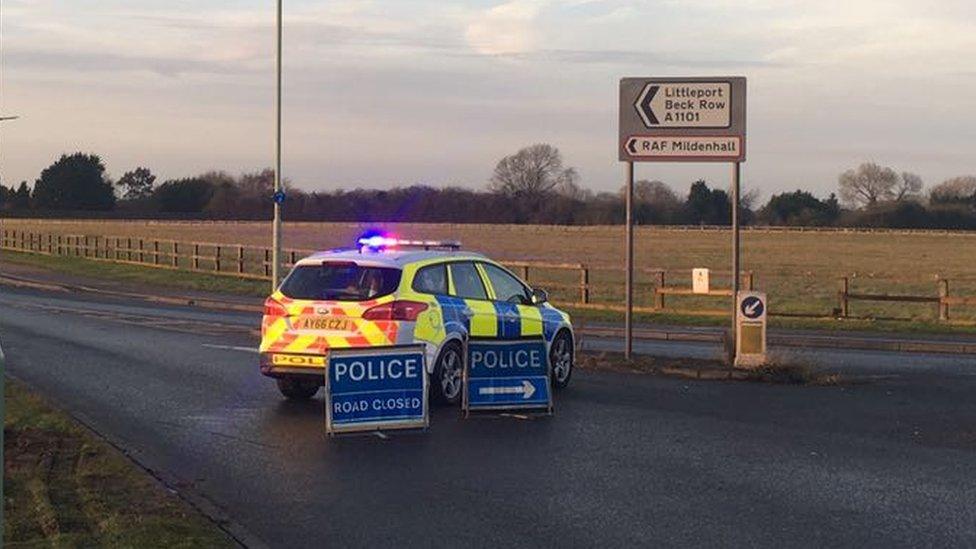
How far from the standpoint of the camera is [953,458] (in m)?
9.88

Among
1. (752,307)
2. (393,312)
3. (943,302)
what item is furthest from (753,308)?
(943,302)

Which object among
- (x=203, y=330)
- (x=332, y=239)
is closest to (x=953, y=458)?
(x=203, y=330)

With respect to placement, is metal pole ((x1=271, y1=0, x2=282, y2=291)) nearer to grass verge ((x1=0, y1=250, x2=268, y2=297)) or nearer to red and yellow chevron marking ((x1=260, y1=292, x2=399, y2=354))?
grass verge ((x1=0, y1=250, x2=268, y2=297))

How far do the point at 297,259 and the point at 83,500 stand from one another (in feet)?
106

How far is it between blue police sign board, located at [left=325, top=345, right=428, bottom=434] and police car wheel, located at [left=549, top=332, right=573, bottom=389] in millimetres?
3234

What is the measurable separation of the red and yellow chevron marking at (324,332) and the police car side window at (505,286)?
1.81m

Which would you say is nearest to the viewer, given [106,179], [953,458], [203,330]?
[953,458]

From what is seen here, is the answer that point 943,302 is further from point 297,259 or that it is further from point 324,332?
point 297,259

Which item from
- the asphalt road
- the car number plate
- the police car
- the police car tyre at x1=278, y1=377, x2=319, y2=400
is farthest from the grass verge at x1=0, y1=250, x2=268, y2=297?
the car number plate

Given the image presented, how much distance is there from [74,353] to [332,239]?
2195 inches

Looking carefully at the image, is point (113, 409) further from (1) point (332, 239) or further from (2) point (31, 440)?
(1) point (332, 239)

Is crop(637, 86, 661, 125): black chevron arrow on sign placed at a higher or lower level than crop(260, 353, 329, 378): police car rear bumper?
higher

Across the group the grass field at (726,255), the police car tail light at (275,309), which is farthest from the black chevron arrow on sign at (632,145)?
the grass field at (726,255)

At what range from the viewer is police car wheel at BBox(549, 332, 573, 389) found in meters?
14.0
